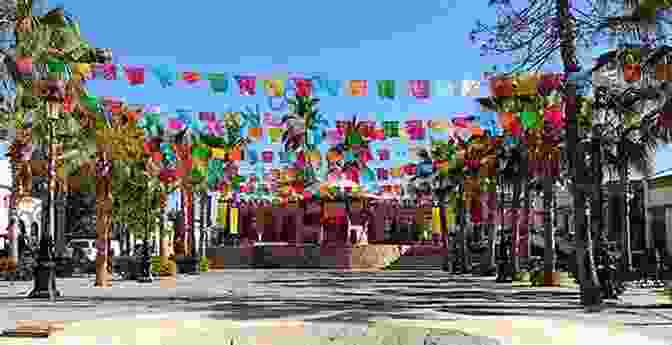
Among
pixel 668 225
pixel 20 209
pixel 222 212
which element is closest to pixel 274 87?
pixel 668 225

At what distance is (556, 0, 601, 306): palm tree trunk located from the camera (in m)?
23.0

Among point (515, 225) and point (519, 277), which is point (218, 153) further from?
point (519, 277)

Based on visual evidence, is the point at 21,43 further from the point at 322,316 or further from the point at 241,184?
the point at 241,184

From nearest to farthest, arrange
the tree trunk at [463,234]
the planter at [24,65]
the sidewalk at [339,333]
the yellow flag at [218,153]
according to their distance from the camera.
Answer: the sidewalk at [339,333], the planter at [24,65], the yellow flag at [218,153], the tree trunk at [463,234]

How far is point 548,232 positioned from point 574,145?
40.1 ft

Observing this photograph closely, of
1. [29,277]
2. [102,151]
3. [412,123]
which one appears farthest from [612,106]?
[29,277]

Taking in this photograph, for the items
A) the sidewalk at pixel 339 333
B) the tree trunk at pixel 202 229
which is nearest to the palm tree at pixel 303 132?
the tree trunk at pixel 202 229

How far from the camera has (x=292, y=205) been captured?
234 feet

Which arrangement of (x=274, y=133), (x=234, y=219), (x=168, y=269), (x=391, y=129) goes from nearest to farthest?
(x=391, y=129) → (x=274, y=133) → (x=168, y=269) → (x=234, y=219)

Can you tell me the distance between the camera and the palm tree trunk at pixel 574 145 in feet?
75.5

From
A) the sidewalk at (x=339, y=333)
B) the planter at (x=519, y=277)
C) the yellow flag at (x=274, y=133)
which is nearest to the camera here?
the sidewalk at (x=339, y=333)

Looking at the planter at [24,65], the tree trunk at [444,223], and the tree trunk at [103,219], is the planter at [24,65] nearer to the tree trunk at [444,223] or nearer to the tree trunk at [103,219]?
the tree trunk at [103,219]

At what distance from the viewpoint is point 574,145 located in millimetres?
23766

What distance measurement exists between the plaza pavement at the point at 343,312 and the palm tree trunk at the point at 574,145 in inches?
29.1
